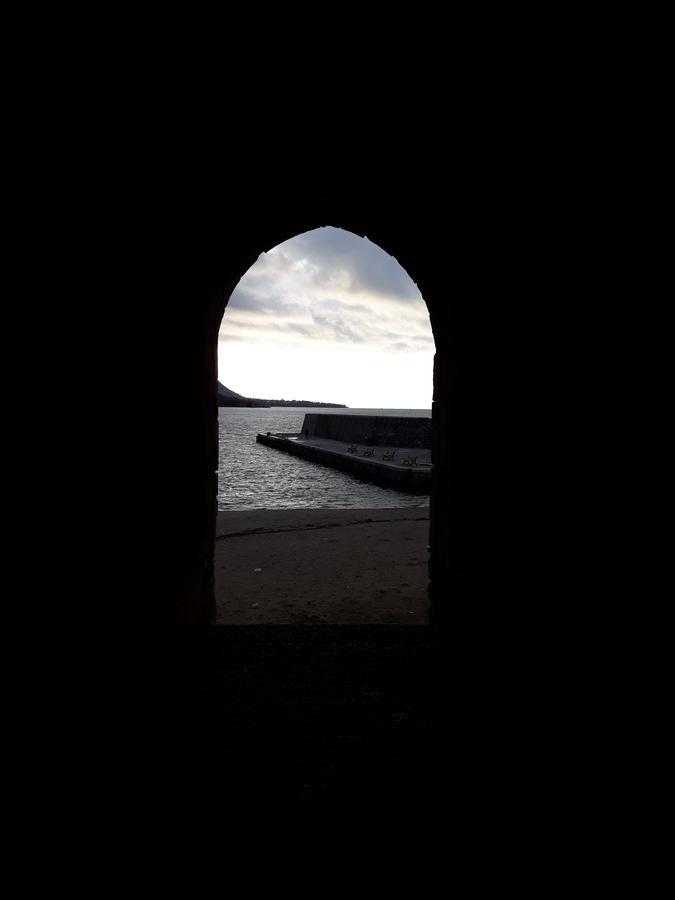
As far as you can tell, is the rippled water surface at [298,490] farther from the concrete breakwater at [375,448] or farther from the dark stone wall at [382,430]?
the dark stone wall at [382,430]

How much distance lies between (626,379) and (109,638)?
112 inches

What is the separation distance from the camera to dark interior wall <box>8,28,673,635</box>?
6.05 ft

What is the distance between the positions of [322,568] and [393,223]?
3600 millimetres

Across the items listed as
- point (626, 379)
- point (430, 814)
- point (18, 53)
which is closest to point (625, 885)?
point (430, 814)

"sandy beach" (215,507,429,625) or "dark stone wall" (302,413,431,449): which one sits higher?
"dark stone wall" (302,413,431,449)

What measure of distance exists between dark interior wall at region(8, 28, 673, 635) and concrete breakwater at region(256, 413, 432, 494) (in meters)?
17.6

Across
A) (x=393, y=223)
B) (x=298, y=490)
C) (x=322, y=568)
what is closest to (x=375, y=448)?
(x=298, y=490)

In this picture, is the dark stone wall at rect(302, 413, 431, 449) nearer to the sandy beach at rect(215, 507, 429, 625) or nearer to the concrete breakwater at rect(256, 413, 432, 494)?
the concrete breakwater at rect(256, 413, 432, 494)

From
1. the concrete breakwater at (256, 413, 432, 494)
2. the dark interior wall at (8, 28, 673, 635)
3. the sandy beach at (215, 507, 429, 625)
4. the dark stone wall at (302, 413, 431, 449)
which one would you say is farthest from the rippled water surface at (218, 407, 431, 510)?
the dark interior wall at (8, 28, 673, 635)

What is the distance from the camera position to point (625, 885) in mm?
1471

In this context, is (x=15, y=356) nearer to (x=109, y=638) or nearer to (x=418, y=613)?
(x=109, y=638)

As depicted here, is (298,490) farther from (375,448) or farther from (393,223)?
(393,223)

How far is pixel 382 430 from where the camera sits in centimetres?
3131

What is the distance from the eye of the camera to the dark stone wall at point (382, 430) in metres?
29.0
